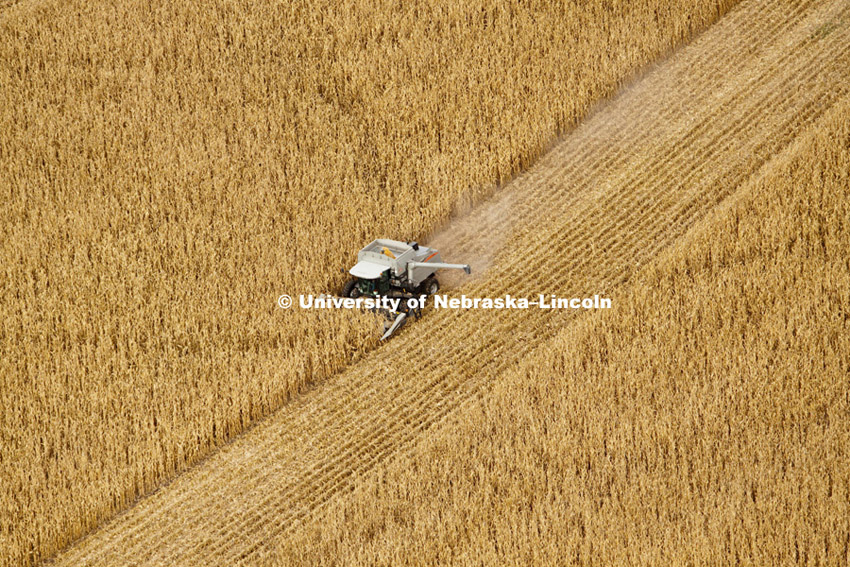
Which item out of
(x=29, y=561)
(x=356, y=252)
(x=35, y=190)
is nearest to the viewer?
(x=29, y=561)

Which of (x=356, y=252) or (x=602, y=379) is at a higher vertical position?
(x=356, y=252)

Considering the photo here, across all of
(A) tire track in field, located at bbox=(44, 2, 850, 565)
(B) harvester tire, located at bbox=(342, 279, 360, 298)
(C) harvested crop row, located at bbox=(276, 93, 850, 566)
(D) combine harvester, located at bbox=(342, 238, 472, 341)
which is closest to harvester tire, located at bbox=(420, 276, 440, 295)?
(D) combine harvester, located at bbox=(342, 238, 472, 341)

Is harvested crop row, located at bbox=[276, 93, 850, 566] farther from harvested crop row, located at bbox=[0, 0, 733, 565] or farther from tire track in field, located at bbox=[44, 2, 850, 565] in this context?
harvested crop row, located at bbox=[0, 0, 733, 565]

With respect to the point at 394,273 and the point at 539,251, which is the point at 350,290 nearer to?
the point at 394,273

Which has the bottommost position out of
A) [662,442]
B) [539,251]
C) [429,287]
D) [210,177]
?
[662,442]

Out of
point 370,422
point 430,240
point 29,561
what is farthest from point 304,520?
point 430,240

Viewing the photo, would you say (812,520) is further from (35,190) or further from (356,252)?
(35,190)

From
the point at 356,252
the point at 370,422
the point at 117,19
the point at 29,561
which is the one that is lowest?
the point at 29,561

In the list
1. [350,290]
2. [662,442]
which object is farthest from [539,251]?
[662,442]
